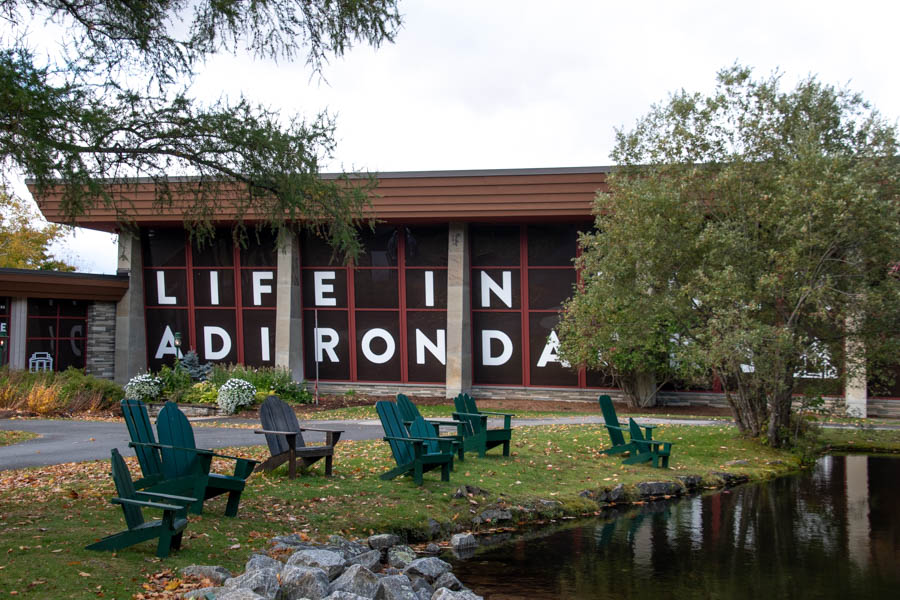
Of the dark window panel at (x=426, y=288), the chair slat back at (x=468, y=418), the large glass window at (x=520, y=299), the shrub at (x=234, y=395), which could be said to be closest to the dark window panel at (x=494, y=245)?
the large glass window at (x=520, y=299)

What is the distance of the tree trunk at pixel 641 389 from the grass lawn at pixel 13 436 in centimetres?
1456

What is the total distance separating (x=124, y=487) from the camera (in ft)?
21.2

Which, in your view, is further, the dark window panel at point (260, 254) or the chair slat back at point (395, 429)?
the dark window panel at point (260, 254)

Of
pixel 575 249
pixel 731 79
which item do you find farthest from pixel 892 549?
pixel 575 249

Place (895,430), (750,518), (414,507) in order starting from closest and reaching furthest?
(414,507)
(750,518)
(895,430)

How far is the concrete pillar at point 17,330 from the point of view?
84.0 ft

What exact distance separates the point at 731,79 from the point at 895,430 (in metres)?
8.85

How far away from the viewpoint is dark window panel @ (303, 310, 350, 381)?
25953mm

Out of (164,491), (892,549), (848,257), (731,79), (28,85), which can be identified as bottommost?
(892,549)

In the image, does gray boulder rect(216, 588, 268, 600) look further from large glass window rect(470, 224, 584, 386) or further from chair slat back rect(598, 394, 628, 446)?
large glass window rect(470, 224, 584, 386)

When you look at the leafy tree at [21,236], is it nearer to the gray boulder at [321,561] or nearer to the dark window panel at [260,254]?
the dark window panel at [260,254]

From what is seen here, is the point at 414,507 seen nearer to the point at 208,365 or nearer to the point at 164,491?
the point at 164,491

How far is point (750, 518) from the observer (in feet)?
32.9

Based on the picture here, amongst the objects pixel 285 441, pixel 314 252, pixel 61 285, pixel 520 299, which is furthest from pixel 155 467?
pixel 61 285
